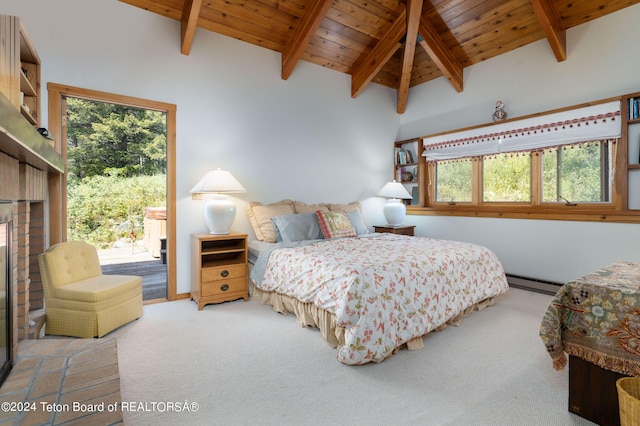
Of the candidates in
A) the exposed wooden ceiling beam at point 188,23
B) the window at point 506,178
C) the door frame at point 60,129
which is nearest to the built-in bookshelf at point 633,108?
the window at point 506,178

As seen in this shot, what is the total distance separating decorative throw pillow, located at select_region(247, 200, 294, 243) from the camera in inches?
137

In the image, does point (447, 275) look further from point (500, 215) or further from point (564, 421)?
point (500, 215)

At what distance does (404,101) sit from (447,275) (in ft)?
11.3

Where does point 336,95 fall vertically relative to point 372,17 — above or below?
below

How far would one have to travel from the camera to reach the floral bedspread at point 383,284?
194 centimetres

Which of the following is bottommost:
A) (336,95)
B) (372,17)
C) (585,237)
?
(585,237)

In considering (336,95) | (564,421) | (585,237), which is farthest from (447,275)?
(336,95)

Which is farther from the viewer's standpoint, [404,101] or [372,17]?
[404,101]

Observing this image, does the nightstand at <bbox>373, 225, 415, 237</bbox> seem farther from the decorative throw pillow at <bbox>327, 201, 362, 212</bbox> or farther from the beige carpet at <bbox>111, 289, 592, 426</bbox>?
the beige carpet at <bbox>111, 289, 592, 426</bbox>

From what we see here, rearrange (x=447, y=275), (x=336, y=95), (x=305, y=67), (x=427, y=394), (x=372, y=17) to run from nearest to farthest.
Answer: (x=427, y=394)
(x=447, y=275)
(x=372, y=17)
(x=305, y=67)
(x=336, y=95)

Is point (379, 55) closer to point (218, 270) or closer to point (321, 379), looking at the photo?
point (218, 270)

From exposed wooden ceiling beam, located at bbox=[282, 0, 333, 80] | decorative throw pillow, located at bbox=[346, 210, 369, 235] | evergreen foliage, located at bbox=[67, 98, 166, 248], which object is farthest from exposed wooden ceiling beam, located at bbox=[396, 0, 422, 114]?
evergreen foliage, located at bbox=[67, 98, 166, 248]

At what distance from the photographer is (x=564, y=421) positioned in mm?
1443

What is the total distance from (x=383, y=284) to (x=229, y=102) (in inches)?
108
